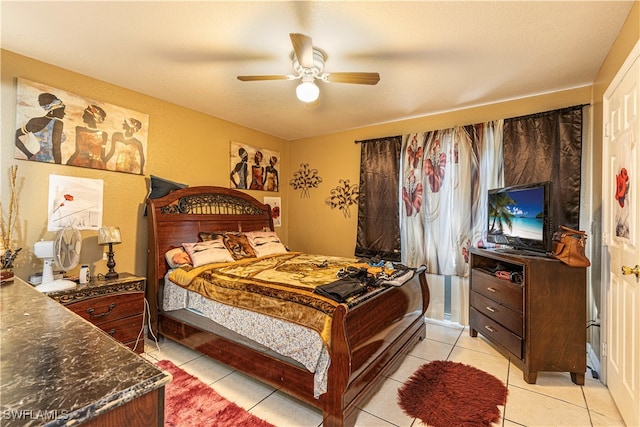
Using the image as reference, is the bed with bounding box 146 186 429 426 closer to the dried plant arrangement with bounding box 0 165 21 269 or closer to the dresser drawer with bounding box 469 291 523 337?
the dresser drawer with bounding box 469 291 523 337

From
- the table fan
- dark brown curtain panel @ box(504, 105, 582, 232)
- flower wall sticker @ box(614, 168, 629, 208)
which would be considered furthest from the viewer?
dark brown curtain panel @ box(504, 105, 582, 232)

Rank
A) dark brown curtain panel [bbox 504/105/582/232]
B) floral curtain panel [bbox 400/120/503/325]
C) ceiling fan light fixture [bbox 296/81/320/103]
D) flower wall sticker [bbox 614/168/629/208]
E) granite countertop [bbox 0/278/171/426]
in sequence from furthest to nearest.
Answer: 1. floral curtain panel [bbox 400/120/503/325]
2. dark brown curtain panel [bbox 504/105/582/232]
3. ceiling fan light fixture [bbox 296/81/320/103]
4. flower wall sticker [bbox 614/168/629/208]
5. granite countertop [bbox 0/278/171/426]

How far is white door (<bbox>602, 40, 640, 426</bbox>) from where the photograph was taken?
163cm

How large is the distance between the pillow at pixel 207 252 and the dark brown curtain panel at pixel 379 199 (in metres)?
1.96

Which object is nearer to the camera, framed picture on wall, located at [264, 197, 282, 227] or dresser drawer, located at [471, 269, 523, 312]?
dresser drawer, located at [471, 269, 523, 312]

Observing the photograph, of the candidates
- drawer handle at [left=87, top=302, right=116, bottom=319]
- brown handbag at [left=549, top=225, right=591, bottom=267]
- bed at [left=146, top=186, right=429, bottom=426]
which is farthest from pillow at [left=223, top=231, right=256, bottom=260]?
brown handbag at [left=549, top=225, right=591, bottom=267]

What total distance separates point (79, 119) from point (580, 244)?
14.7 ft

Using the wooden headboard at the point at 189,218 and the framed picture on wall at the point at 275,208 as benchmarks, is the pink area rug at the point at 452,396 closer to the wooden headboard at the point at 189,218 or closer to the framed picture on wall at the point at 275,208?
the wooden headboard at the point at 189,218

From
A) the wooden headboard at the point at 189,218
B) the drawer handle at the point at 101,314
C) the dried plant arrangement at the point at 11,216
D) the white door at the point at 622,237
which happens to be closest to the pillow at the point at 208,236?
the wooden headboard at the point at 189,218

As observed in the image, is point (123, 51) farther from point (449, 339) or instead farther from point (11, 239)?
point (449, 339)

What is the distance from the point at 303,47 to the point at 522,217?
8.01 feet

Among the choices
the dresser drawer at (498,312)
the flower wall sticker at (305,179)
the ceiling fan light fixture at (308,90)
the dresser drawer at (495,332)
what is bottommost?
the dresser drawer at (495,332)

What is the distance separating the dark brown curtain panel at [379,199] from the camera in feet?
12.6

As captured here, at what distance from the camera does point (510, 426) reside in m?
1.78
